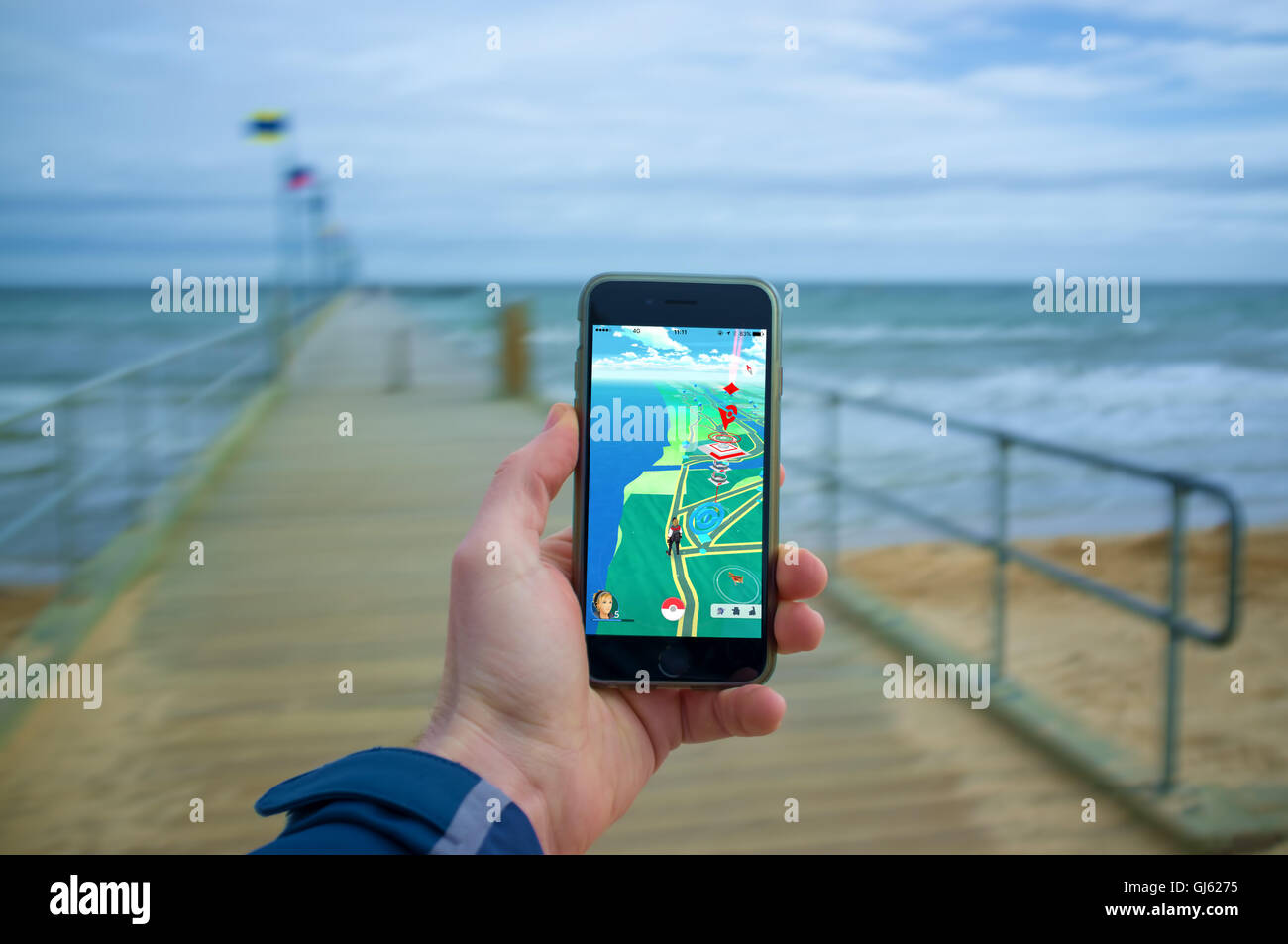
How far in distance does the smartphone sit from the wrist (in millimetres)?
146

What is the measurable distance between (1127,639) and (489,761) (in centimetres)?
378

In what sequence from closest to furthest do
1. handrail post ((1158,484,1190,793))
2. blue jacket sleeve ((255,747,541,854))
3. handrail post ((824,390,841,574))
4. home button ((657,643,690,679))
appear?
blue jacket sleeve ((255,747,541,854))
home button ((657,643,690,679))
handrail post ((1158,484,1190,793))
handrail post ((824,390,841,574))

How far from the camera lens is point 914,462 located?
798 centimetres

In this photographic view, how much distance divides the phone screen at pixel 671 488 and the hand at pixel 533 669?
0.04 meters

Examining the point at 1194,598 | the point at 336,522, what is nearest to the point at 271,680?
the point at 336,522

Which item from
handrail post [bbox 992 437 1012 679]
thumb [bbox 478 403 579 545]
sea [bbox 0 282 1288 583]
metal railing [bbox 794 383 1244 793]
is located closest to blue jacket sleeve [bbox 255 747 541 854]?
thumb [bbox 478 403 579 545]

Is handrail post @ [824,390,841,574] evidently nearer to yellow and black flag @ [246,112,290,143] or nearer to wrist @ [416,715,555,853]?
wrist @ [416,715,555,853]

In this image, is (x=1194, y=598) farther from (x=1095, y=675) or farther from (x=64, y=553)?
(x=64, y=553)

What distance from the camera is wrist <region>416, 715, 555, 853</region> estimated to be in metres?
1.06

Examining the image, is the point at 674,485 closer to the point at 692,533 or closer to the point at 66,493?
the point at 692,533

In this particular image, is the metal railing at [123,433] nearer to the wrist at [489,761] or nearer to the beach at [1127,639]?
the wrist at [489,761]

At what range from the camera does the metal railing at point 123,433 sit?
313cm

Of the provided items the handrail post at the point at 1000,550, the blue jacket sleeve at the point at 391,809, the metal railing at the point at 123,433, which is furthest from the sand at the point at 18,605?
the blue jacket sleeve at the point at 391,809
